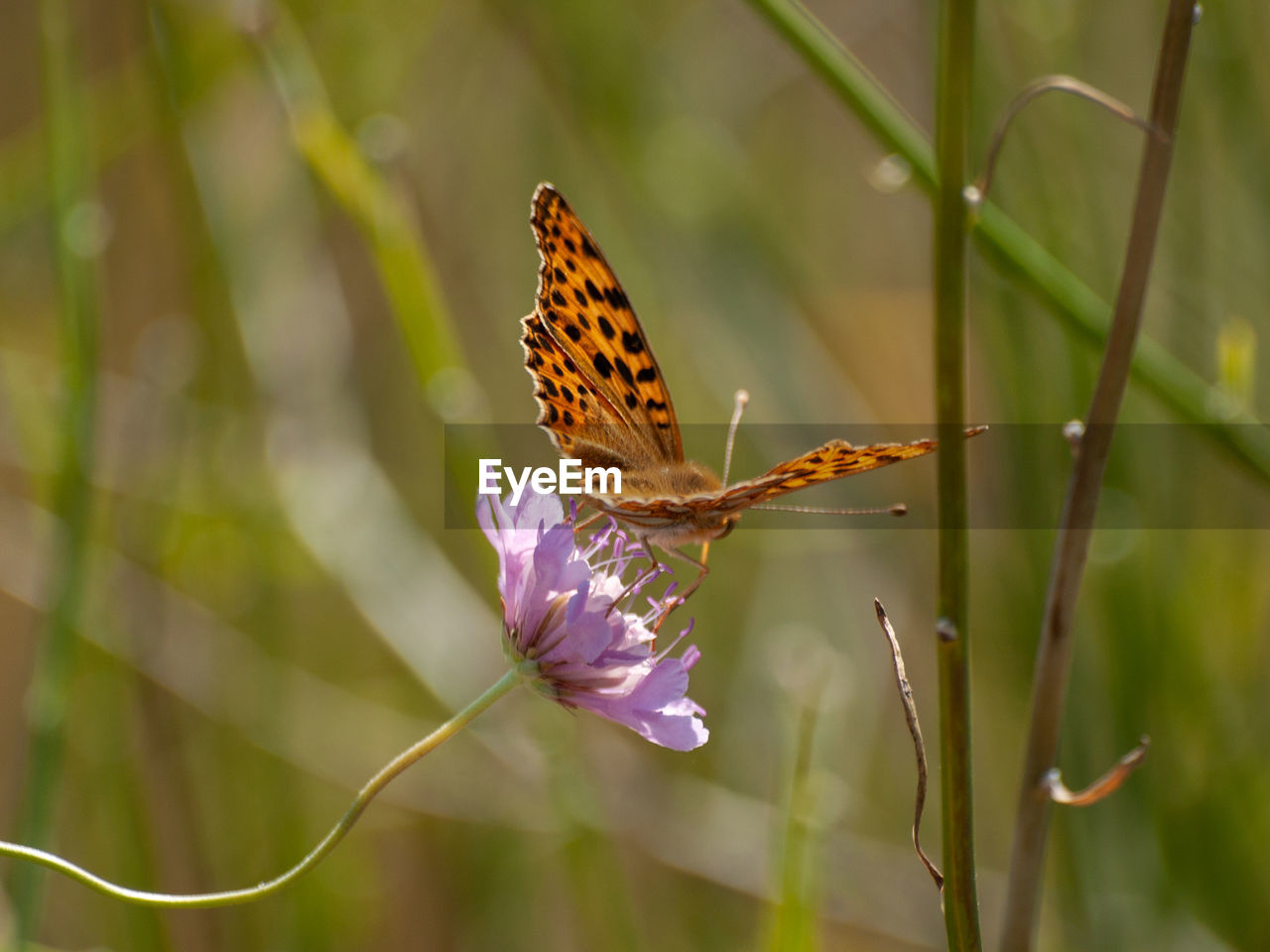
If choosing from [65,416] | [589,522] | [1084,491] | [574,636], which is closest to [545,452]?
[65,416]

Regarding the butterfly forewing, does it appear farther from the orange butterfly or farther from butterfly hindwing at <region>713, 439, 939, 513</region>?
butterfly hindwing at <region>713, 439, 939, 513</region>

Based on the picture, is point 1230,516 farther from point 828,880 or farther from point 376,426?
point 376,426

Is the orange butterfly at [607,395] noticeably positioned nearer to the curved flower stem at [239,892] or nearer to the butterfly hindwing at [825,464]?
the butterfly hindwing at [825,464]

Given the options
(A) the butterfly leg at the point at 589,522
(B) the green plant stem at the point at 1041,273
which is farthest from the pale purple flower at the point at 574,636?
(B) the green plant stem at the point at 1041,273

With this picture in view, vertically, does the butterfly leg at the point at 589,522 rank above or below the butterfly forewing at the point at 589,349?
below

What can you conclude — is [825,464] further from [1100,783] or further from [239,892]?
[239,892]

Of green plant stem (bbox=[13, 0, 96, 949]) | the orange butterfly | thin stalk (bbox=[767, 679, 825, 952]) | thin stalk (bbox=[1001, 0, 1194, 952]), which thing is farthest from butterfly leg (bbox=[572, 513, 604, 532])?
green plant stem (bbox=[13, 0, 96, 949])

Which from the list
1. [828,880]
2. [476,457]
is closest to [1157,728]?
[828,880]
